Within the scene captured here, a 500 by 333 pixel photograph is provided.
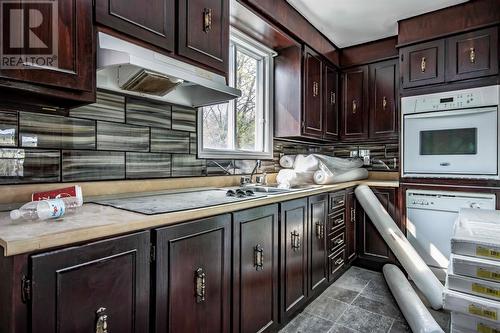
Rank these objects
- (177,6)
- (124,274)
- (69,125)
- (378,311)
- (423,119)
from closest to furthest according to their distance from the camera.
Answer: (124,274), (69,125), (177,6), (378,311), (423,119)

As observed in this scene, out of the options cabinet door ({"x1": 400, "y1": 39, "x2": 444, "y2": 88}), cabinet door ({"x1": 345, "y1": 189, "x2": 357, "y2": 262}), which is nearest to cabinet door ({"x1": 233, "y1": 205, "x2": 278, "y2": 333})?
cabinet door ({"x1": 345, "y1": 189, "x2": 357, "y2": 262})

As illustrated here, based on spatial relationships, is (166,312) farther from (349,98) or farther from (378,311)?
(349,98)

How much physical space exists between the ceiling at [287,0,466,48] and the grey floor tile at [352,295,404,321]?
2.52 metres

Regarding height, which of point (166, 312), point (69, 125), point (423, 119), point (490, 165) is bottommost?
point (166, 312)

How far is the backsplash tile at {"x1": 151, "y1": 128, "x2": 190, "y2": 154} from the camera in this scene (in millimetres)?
1822

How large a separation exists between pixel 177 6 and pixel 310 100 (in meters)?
1.75

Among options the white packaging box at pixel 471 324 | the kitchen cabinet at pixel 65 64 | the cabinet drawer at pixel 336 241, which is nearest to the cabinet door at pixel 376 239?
the cabinet drawer at pixel 336 241

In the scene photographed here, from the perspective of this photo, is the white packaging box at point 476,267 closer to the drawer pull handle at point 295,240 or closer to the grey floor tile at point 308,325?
the drawer pull handle at point 295,240

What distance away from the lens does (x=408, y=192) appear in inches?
112

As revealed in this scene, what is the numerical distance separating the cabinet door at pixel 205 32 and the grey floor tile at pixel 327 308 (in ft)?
6.13

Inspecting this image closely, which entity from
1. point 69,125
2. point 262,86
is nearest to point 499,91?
point 262,86

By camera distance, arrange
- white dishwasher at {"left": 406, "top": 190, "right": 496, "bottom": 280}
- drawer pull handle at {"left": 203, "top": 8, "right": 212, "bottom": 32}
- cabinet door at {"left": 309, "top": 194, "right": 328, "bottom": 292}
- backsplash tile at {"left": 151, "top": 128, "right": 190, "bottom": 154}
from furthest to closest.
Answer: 1. white dishwasher at {"left": 406, "top": 190, "right": 496, "bottom": 280}
2. cabinet door at {"left": 309, "top": 194, "right": 328, "bottom": 292}
3. backsplash tile at {"left": 151, "top": 128, "right": 190, "bottom": 154}
4. drawer pull handle at {"left": 203, "top": 8, "right": 212, "bottom": 32}

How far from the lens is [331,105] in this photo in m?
3.39

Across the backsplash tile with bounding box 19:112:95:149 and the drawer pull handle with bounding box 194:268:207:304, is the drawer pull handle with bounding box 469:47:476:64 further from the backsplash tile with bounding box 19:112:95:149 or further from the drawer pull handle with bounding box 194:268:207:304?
the backsplash tile with bounding box 19:112:95:149
